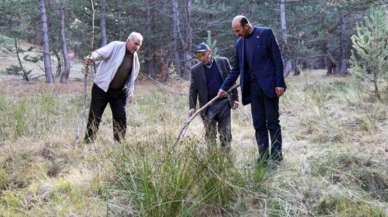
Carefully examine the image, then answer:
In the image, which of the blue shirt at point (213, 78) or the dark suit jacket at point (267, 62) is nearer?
the dark suit jacket at point (267, 62)

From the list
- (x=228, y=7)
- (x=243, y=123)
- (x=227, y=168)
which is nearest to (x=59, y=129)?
(x=243, y=123)

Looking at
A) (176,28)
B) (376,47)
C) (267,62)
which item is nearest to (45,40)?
(176,28)

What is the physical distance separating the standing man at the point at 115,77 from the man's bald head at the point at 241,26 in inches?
62.2

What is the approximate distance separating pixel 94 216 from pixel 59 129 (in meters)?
3.66

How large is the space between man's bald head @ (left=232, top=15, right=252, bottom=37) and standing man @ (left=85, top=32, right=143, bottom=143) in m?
1.58

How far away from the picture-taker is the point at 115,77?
5.67 metres

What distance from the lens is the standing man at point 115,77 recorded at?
18.3 ft

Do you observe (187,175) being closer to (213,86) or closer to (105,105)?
(213,86)

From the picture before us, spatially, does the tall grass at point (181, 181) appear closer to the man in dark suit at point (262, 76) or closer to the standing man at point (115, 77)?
the man in dark suit at point (262, 76)

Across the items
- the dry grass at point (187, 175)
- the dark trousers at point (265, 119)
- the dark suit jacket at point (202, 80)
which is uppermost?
the dark suit jacket at point (202, 80)

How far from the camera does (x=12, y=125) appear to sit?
6449 mm

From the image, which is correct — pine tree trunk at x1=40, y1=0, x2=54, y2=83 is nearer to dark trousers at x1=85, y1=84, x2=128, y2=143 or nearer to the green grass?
the green grass

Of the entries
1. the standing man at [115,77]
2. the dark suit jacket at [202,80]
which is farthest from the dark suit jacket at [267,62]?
the standing man at [115,77]

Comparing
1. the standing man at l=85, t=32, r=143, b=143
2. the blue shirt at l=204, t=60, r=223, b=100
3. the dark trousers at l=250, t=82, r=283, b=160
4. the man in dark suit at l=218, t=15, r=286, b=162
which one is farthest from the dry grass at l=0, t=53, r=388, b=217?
the blue shirt at l=204, t=60, r=223, b=100
